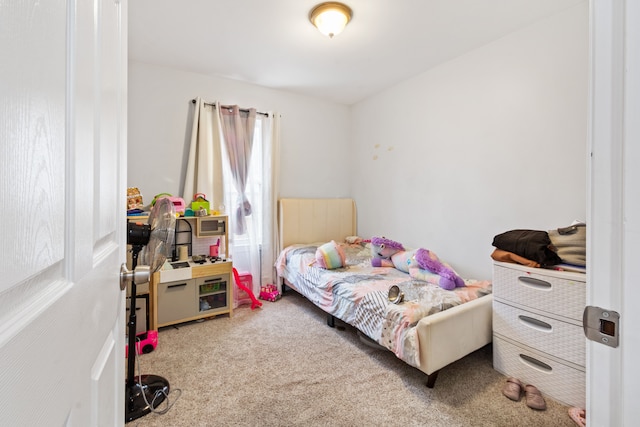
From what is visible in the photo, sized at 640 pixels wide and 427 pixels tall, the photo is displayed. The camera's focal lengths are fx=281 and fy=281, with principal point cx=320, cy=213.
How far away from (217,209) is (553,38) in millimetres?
3512

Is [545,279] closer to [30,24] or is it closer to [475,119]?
[475,119]

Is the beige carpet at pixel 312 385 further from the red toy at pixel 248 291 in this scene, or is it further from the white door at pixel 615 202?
the white door at pixel 615 202

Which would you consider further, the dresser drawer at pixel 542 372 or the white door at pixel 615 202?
the dresser drawer at pixel 542 372

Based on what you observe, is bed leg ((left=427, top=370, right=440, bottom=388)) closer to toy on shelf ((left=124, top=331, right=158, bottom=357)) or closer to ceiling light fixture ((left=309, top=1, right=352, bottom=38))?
toy on shelf ((left=124, top=331, right=158, bottom=357))

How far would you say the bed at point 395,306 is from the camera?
1.78 m

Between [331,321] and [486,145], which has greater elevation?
[486,145]

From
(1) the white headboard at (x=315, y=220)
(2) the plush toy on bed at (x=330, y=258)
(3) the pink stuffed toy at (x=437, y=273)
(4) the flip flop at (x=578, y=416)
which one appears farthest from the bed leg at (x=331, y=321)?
(4) the flip flop at (x=578, y=416)

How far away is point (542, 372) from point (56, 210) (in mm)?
2482

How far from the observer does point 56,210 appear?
13.9 inches

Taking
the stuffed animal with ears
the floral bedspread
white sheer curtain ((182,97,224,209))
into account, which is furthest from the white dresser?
white sheer curtain ((182,97,224,209))

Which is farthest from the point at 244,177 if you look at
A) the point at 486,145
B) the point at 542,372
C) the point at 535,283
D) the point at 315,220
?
the point at 542,372

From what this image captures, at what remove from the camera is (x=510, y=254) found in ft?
6.46

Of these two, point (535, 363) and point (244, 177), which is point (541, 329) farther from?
point (244, 177)

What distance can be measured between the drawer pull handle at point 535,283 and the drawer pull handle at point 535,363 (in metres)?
0.47
